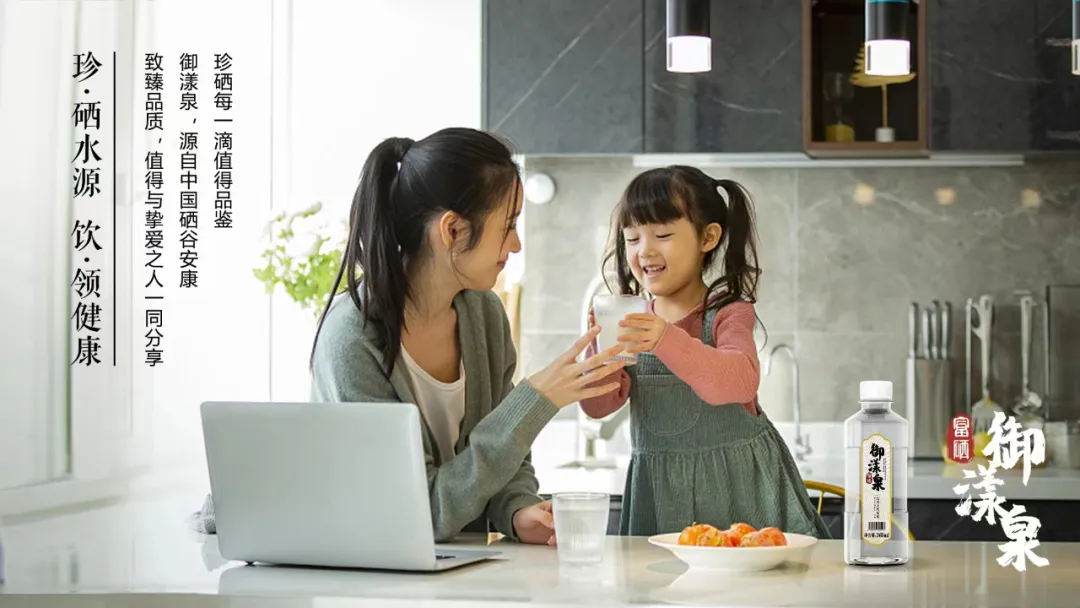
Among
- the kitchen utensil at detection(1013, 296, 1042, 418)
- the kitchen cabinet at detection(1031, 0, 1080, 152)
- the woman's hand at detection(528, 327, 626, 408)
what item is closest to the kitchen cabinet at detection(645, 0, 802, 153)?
the kitchen cabinet at detection(1031, 0, 1080, 152)

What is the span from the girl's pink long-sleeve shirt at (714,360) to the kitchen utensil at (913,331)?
1.66 m

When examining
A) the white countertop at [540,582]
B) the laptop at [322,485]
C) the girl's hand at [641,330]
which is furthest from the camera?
Result: the girl's hand at [641,330]

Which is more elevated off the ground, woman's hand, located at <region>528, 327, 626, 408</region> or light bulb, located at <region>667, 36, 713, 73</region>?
light bulb, located at <region>667, 36, 713, 73</region>

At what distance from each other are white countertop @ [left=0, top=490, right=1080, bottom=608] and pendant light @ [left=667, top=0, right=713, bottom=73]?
816mm

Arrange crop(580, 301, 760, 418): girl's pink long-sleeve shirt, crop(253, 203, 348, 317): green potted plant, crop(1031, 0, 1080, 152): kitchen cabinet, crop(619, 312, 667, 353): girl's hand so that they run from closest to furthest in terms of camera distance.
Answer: crop(619, 312, 667, 353): girl's hand
crop(580, 301, 760, 418): girl's pink long-sleeve shirt
crop(253, 203, 348, 317): green potted plant
crop(1031, 0, 1080, 152): kitchen cabinet

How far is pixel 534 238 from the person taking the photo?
3.85 m

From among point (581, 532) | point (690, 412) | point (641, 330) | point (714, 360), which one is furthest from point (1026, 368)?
point (581, 532)

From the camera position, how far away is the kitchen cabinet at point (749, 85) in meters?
3.45

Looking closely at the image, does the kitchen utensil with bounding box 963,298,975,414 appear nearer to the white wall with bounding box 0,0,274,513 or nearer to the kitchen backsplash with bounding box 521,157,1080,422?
the kitchen backsplash with bounding box 521,157,1080,422

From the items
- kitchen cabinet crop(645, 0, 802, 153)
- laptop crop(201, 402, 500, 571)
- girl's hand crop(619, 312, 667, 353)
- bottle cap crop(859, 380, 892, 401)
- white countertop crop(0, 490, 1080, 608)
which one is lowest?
white countertop crop(0, 490, 1080, 608)

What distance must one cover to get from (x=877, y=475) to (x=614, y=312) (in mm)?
485

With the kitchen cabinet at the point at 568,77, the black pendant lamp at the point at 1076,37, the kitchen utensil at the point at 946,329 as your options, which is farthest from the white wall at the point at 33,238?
the kitchen utensil at the point at 946,329

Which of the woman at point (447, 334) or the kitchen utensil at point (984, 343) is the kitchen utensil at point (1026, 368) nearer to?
the kitchen utensil at point (984, 343)

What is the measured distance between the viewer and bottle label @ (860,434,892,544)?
1460 mm
